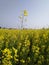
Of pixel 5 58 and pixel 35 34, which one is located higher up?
pixel 35 34

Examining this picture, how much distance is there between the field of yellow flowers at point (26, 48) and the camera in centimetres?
776

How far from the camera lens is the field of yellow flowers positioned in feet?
25.5

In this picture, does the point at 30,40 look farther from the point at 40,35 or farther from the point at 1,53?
the point at 1,53

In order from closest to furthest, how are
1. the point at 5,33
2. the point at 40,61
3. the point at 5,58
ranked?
1. the point at 5,58
2. the point at 40,61
3. the point at 5,33

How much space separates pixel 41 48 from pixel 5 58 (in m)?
1.24

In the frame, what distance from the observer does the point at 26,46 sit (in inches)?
312

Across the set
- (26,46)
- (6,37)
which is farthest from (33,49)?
(6,37)

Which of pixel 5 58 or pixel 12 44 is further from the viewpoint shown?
pixel 12 44

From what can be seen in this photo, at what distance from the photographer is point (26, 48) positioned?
793 cm

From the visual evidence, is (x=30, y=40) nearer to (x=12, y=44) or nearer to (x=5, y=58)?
(x=12, y=44)

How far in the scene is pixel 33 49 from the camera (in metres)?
7.86

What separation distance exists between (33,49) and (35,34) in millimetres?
615

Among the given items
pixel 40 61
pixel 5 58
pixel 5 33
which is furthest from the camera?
pixel 5 33

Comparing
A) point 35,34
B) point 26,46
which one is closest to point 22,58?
point 26,46
